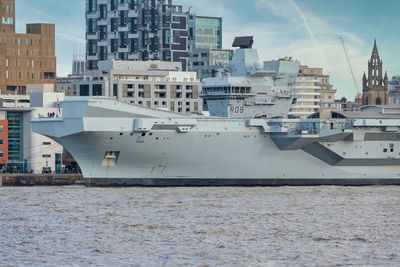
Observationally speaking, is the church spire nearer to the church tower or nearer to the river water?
the church tower

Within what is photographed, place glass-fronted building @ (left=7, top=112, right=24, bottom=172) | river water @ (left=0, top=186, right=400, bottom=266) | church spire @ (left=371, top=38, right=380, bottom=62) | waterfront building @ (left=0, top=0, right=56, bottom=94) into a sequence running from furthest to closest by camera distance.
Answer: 1. church spire @ (left=371, top=38, right=380, bottom=62)
2. waterfront building @ (left=0, top=0, right=56, bottom=94)
3. glass-fronted building @ (left=7, top=112, right=24, bottom=172)
4. river water @ (left=0, top=186, right=400, bottom=266)

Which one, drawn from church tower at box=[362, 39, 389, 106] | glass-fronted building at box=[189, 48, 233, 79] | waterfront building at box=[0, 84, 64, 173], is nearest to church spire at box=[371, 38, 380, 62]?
church tower at box=[362, 39, 389, 106]

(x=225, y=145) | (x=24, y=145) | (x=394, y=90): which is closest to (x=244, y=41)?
(x=225, y=145)

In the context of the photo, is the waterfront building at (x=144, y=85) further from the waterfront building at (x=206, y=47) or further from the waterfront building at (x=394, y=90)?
the waterfront building at (x=394, y=90)

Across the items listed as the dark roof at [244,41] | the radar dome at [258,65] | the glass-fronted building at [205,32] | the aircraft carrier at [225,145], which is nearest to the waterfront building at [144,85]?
the glass-fronted building at [205,32]

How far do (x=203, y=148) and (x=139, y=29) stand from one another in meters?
66.0

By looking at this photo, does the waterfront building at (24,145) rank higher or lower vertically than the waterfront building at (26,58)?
lower

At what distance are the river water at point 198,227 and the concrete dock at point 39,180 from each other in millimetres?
6102

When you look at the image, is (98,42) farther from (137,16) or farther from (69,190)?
(69,190)

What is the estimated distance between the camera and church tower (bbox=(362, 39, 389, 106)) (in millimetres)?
132250

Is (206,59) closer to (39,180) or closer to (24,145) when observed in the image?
(24,145)

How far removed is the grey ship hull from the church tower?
79.4 meters

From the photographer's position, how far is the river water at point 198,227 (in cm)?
3041

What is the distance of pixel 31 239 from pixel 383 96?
105666 millimetres
